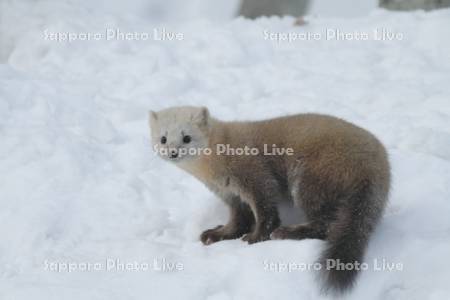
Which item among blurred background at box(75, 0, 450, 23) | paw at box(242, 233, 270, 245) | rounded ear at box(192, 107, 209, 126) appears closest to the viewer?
paw at box(242, 233, 270, 245)

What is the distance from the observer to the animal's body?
4045mm

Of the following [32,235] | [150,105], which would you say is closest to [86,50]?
[150,105]

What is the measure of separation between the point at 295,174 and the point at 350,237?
0.71m

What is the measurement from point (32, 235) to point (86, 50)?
12.4 feet

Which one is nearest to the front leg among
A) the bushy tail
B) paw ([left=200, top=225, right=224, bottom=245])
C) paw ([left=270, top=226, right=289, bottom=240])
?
paw ([left=200, top=225, right=224, bottom=245])

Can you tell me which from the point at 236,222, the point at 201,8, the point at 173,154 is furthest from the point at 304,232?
the point at 201,8

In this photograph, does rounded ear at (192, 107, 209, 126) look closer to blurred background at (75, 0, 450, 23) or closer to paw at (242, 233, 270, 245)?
paw at (242, 233, 270, 245)

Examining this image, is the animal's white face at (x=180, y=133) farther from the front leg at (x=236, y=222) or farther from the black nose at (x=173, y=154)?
the front leg at (x=236, y=222)

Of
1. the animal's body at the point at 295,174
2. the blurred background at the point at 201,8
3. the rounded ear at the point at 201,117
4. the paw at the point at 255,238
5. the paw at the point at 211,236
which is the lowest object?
the paw at the point at 211,236

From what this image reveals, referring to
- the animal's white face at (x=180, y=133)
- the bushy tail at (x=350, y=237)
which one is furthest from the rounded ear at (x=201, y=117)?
the bushy tail at (x=350, y=237)

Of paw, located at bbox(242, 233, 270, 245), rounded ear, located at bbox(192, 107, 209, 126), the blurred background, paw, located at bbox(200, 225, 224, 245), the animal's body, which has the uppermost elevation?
the blurred background

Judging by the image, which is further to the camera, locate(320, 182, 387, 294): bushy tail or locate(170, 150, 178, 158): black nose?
locate(170, 150, 178, 158): black nose

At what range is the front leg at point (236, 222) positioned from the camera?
15.6ft

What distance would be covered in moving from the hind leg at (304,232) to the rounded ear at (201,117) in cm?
115
